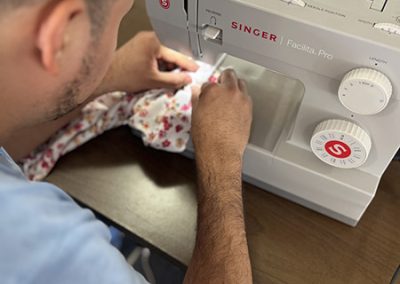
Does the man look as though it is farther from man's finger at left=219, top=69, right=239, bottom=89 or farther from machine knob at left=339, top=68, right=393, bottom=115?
machine knob at left=339, top=68, right=393, bottom=115

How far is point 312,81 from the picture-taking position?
73cm

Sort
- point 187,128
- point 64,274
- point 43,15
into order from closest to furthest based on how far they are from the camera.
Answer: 1. point 43,15
2. point 64,274
3. point 187,128

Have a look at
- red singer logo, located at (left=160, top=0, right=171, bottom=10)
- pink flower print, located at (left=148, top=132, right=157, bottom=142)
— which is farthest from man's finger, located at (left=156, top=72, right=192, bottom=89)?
red singer logo, located at (left=160, top=0, right=171, bottom=10)

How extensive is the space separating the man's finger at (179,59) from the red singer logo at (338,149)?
0.34m

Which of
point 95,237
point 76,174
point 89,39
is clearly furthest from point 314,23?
point 76,174

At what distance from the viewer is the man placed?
0.53 m

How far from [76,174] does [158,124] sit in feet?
0.63

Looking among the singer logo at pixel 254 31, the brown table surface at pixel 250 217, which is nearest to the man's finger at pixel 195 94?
the brown table surface at pixel 250 217

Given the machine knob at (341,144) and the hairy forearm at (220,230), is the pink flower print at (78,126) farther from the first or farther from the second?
the machine knob at (341,144)

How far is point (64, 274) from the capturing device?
24.4 inches

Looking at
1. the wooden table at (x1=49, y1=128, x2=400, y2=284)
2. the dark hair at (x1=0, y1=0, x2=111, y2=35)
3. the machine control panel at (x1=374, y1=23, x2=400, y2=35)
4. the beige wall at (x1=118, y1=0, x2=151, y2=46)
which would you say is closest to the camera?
the dark hair at (x1=0, y1=0, x2=111, y2=35)

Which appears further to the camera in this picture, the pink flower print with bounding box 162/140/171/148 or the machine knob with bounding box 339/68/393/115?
the pink flower print with bounding box 162/140/171/148

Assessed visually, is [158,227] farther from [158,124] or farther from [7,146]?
[7,146]

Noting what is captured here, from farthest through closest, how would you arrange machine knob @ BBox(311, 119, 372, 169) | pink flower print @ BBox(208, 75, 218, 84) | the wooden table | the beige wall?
the beige wall, pink flower print @ BBox(208, 75, 218, 84), the wooden table, machine knob @ BBox(311, 119, 372, 169)
